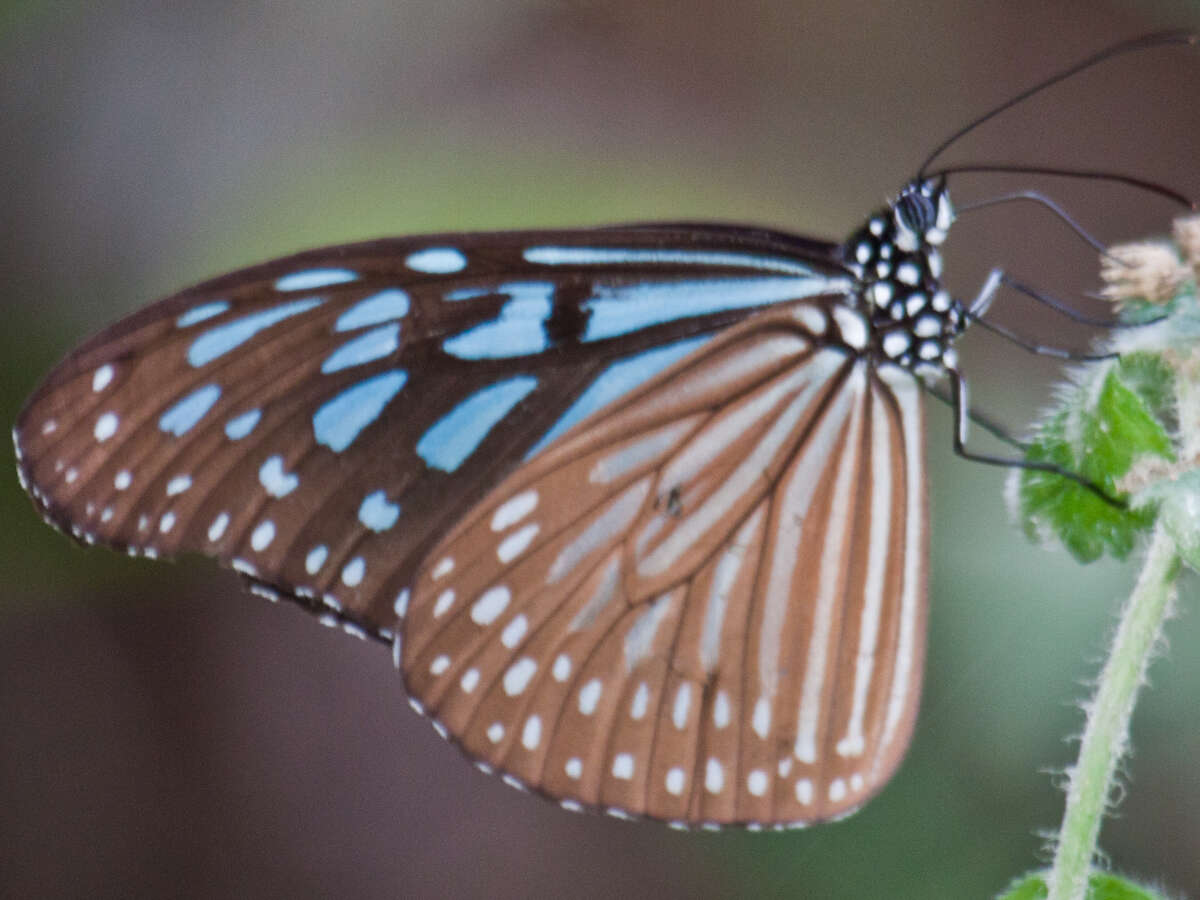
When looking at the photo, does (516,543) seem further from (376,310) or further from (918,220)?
(918,220)

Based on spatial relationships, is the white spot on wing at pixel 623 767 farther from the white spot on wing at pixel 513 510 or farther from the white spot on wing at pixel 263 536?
the white spot on wing at pixel 263 536

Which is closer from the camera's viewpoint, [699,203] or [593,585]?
[593,585]

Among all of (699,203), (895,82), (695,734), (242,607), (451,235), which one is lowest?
(242,607)

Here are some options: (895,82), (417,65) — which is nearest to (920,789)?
(895,82)

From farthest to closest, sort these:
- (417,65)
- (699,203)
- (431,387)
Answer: (417,65)
(699,203)
(431,387)

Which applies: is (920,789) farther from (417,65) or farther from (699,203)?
(417,65)

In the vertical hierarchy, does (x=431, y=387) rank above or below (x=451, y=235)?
below

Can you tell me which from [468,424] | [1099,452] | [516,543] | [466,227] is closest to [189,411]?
[468,424]
